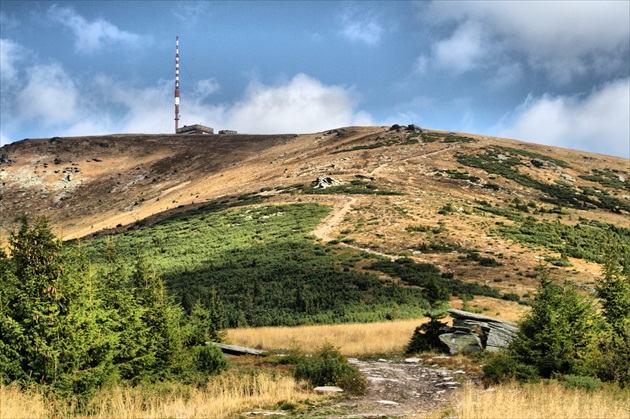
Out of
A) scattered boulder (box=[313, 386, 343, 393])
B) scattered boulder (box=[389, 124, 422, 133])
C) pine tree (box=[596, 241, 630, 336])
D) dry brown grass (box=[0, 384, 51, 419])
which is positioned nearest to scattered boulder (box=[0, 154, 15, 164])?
scattered boulder (box=[389, 124, 422, 133])

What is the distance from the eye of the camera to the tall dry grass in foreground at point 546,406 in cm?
878

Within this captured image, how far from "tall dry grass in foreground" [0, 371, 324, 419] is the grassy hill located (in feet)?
15.9

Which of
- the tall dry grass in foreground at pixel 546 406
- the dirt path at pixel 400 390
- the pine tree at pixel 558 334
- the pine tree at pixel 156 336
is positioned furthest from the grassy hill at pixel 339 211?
the pine tree at pixel 558 334

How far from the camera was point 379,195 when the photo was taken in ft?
205

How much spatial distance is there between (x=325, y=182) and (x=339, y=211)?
12581mm

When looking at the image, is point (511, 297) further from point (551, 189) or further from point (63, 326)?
point (551, 189)

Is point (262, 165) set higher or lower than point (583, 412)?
higher

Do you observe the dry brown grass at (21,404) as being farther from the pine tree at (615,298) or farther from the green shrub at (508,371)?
the pine tree at (615,298)

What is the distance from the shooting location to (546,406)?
938cm

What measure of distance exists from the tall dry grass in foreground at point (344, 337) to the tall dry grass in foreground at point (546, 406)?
11.0m

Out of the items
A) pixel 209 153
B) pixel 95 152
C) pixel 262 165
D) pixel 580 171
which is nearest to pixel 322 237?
pixel 262 165

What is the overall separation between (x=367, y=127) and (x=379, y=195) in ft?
172

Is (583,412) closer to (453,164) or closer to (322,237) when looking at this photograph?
(322,237)

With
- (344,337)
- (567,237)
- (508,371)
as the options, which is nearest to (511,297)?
(344,337)
